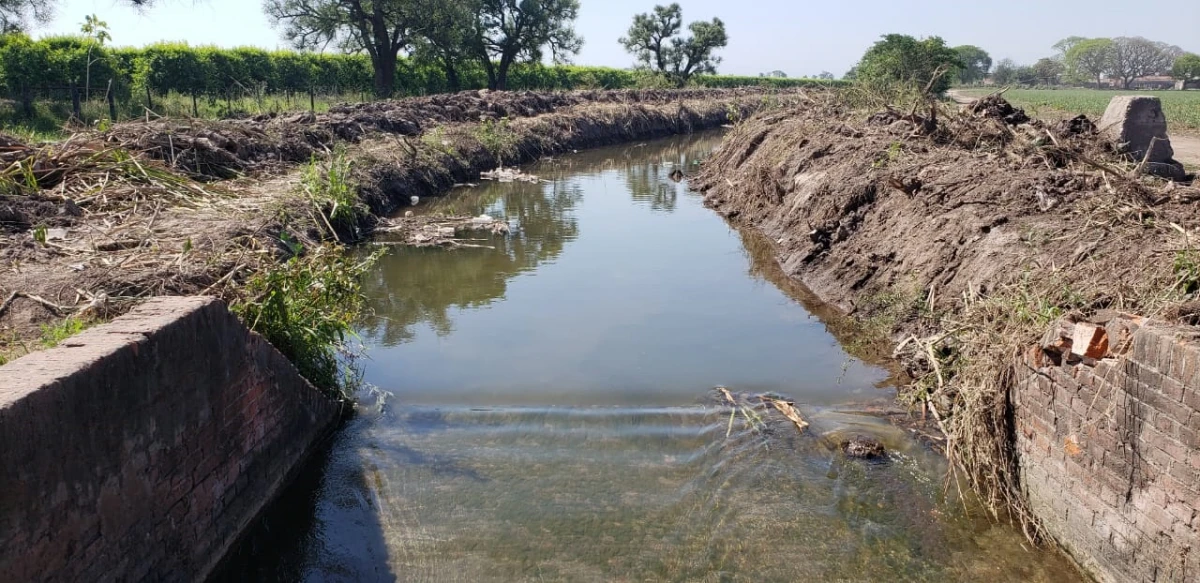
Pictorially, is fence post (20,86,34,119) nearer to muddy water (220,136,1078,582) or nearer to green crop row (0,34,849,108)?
green crop row (0,34,849,108)

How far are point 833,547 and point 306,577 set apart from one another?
3.21m

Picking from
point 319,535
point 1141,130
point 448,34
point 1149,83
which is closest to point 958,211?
point 1141,130

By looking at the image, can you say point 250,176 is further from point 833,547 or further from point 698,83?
point 698,83

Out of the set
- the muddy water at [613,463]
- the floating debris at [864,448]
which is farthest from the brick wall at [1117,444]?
the floating debris at [864,448]

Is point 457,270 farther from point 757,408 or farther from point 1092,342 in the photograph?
point 1092,342

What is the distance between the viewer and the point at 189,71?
27781mm

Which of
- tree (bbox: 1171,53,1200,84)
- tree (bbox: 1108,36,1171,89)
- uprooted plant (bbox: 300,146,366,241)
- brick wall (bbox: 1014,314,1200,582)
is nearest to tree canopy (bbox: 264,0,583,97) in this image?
uprooted plant (bbox: 300,146,366,241)

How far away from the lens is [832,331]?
9008mm

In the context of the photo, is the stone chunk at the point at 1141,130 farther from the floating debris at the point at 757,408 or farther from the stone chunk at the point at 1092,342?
the stone chunk at the point at 1092,342

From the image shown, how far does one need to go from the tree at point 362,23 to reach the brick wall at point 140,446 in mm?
35240

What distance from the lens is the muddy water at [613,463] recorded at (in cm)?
484

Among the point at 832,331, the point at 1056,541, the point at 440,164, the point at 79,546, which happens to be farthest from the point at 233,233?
the point at 440,164

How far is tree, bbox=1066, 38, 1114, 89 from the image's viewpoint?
12362cm

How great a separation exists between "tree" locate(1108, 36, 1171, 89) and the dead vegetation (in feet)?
417
